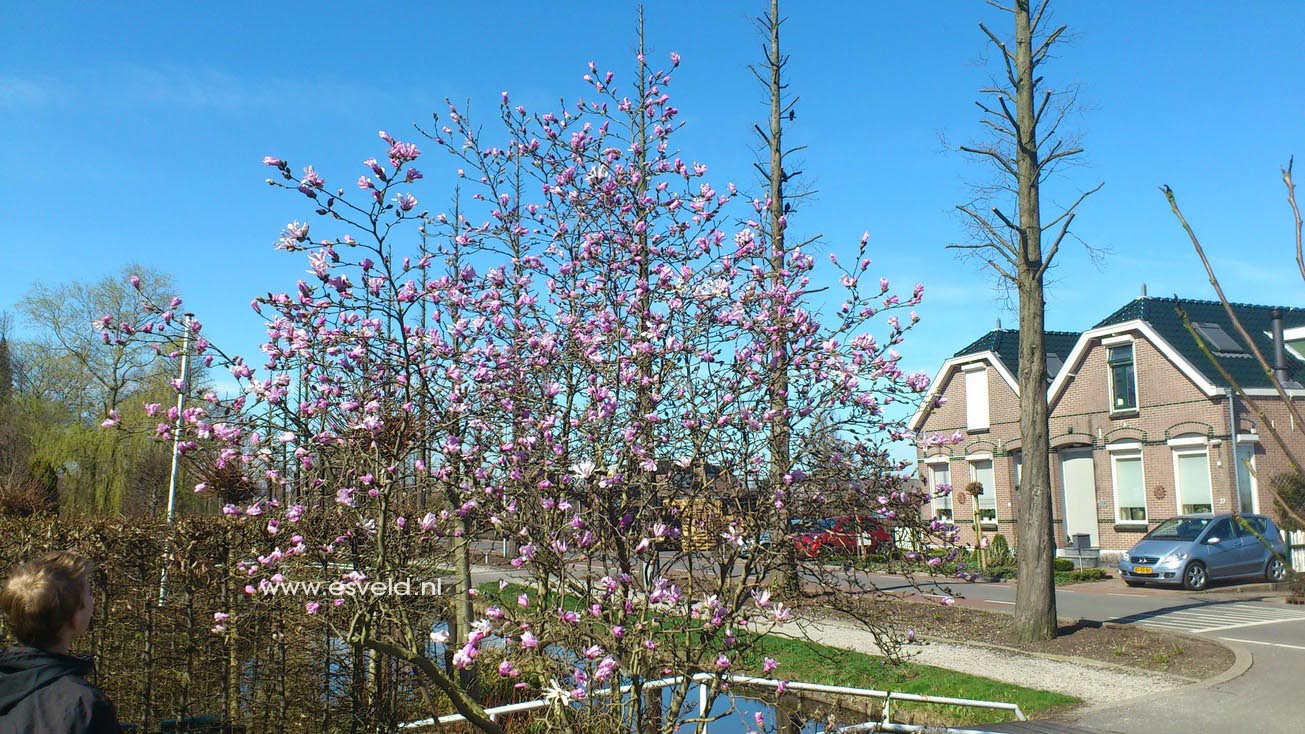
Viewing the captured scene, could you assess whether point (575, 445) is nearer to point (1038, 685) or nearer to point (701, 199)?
point (701, 199)

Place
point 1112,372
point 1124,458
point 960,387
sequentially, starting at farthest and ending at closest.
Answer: point 960,387 → point 1112,372 → point 1124,458

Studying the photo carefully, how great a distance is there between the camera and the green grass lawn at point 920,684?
8.69 meters

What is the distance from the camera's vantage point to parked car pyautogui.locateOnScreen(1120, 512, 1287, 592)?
1969cm

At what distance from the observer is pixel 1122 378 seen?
27766 mm

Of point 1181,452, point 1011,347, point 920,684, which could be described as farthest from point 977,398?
point 920,684

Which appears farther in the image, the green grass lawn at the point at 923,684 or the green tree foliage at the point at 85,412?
the green tree foliage at the point at 85,412

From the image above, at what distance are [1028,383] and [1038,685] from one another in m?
4.57

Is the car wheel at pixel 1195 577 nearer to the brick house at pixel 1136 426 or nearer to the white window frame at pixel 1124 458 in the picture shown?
the brick house at pixel 1136 426

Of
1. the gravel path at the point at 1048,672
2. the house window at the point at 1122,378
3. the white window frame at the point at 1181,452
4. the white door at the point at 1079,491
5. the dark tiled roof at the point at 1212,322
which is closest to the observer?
the gravel path at the point at 1048,672

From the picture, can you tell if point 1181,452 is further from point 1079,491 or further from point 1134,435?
point 1079,491

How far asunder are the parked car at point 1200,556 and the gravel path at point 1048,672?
31.5ft

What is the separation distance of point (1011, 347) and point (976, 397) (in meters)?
2.20

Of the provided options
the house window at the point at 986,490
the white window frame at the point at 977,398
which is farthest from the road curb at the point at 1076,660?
the white window frame at the point at 977,398

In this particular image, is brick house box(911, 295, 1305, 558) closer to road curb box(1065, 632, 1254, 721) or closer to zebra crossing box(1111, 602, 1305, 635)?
zebra crossing box(1111, 602, 1305, 635)
